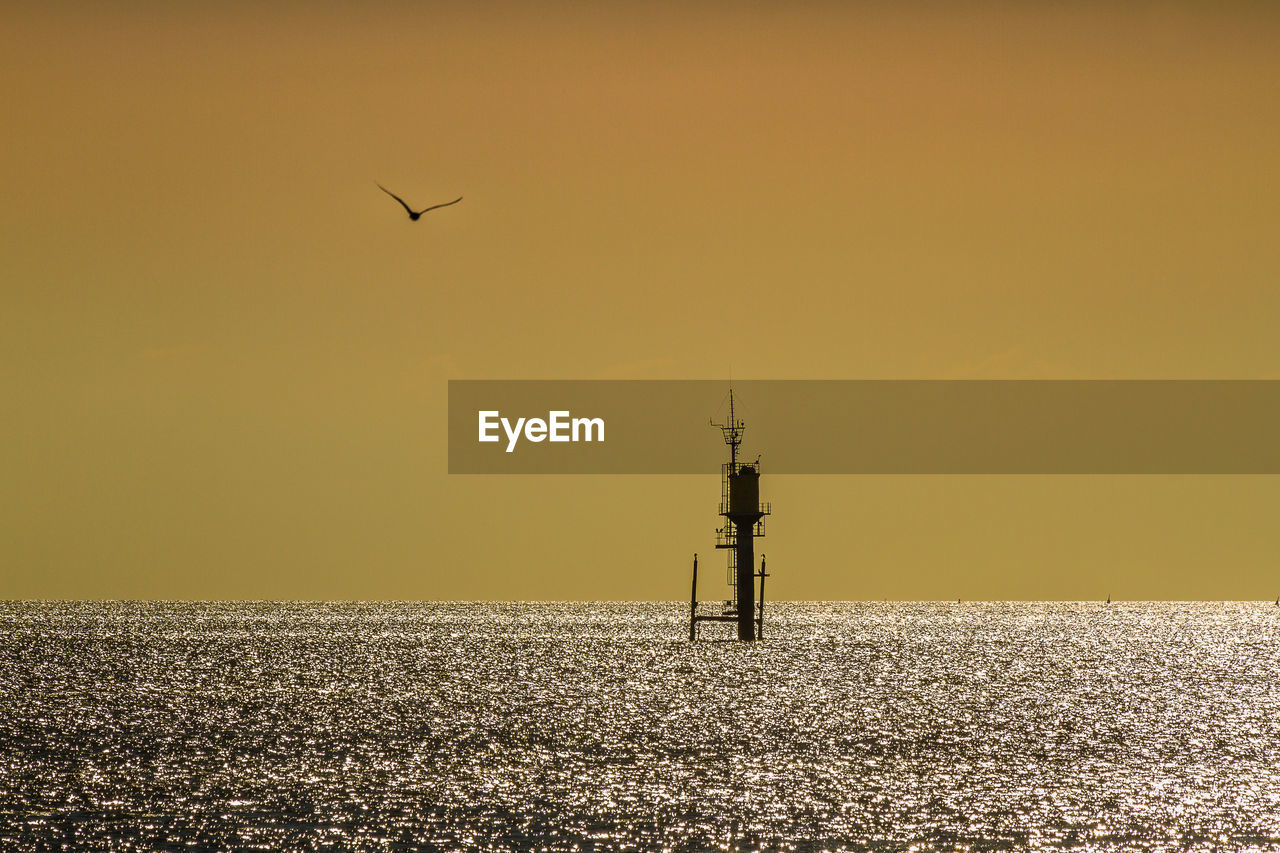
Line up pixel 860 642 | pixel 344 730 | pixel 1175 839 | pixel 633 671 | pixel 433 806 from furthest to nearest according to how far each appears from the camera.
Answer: pixel 860 642 → pixel 633 671 → pixel 344 730 → pixel 433 806 → pixel 1175 839

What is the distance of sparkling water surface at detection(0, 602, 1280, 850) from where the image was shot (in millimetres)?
38750

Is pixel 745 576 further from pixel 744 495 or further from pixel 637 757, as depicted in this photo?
pixel 637 757

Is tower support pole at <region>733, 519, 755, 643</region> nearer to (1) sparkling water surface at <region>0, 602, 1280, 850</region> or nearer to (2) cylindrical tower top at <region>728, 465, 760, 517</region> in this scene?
(2) cylindrical tower top at <region>728, 465, 760, 517</region>

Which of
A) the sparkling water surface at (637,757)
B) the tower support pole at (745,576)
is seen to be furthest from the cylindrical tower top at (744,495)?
the sparkling water surface at (637,757)

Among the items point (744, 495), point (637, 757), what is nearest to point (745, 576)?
point (744, 495)

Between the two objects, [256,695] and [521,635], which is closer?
[256,695]

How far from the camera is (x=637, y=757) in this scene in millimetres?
53781

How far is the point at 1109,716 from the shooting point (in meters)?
73.2

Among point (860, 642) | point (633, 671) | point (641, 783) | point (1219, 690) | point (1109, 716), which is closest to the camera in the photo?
point (641, 783)

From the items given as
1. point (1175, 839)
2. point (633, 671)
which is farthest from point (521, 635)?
point (1175, 839)

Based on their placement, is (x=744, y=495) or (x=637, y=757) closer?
(x=637, y=757)

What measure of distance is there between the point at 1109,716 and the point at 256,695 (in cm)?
4408

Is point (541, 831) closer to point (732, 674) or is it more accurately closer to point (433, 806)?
point (433, 806)

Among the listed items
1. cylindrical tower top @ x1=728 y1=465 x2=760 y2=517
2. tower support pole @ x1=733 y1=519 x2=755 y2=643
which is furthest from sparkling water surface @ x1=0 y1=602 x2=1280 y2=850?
cylindrical tower top @ x1=728 y1=465 x2=760 y2=517
